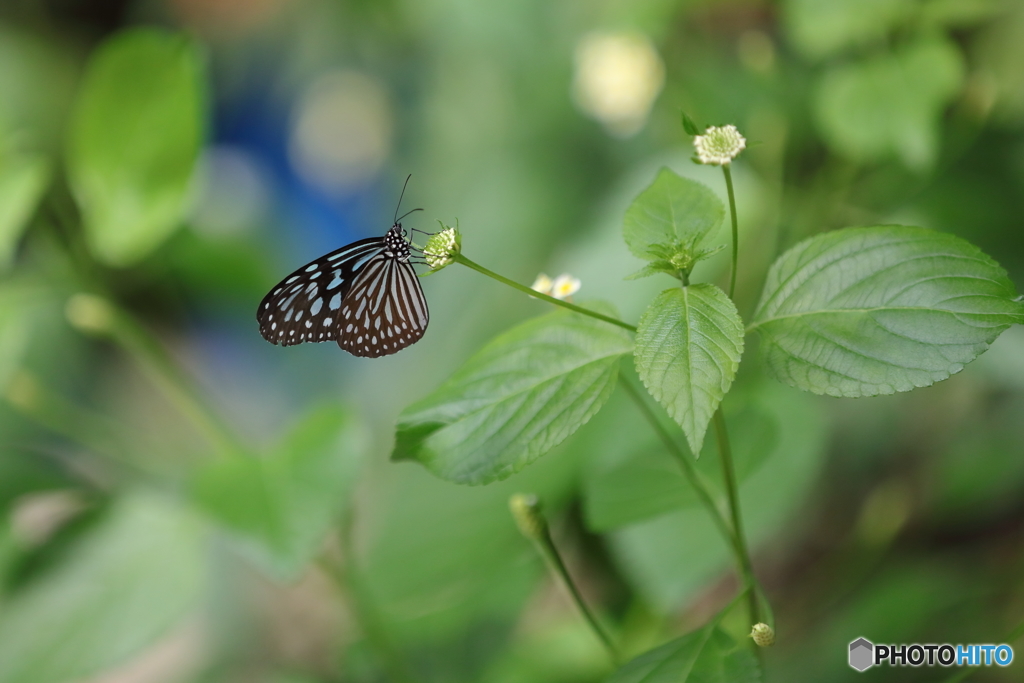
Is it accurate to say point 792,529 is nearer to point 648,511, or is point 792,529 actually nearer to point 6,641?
point 648,511

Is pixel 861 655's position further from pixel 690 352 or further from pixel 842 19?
pixel 842 19

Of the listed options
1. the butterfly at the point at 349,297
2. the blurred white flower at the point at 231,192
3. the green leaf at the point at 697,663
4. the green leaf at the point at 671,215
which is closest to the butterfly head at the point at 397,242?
the butterfly at the point at 349,297

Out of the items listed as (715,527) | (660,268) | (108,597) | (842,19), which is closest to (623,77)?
(842,19)

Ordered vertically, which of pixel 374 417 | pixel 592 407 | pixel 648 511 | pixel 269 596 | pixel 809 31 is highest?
pixel 809 31

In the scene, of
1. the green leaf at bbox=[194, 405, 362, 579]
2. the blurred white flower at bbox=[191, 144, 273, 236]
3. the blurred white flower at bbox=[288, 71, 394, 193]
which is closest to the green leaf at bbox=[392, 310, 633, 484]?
the green leaf at bbox=[194, 405, 362, 579]

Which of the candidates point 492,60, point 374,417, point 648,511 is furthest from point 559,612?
point 492,60

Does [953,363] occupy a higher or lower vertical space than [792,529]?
higher

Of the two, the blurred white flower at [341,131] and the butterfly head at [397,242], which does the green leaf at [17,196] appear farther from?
the blurred white flower at [341,131]
